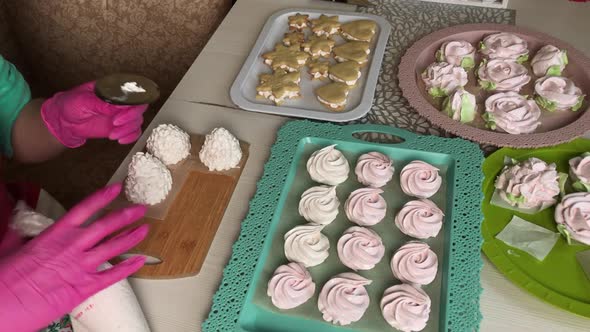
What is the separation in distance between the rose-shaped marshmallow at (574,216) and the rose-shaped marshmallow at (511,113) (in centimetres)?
20

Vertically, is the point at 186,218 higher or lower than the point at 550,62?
lower

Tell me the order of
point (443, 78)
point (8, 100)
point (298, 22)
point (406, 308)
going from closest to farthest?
point (406, 308) < point (8, 100) < point (443, 78) < point (298, 22)

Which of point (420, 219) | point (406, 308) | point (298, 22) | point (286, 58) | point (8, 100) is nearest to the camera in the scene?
point (406, 308)

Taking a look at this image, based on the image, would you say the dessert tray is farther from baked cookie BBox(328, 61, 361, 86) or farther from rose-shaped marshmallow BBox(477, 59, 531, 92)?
rose-shaped marshmallow BBox(477, 59, 531, 92)

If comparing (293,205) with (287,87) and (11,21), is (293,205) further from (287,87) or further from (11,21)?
(11,21)

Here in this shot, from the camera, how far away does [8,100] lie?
1.02m

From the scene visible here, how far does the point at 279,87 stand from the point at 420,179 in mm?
393

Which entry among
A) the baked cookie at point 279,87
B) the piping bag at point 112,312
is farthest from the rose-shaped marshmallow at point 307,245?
the baked cookie at point 279,87

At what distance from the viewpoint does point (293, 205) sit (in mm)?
963

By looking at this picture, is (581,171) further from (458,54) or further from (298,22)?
(298,22)

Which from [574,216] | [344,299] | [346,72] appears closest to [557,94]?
[574,216]

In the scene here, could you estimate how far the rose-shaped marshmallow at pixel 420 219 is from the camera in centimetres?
88

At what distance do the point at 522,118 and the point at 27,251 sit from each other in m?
0.91

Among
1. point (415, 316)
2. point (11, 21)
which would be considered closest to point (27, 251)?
point (415, 316)
